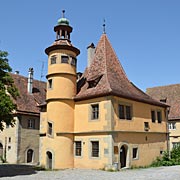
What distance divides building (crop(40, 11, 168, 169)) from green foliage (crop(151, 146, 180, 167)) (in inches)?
23.9

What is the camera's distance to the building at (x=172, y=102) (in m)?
37.1

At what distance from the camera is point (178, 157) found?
27172mm

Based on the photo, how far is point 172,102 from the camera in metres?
39.7

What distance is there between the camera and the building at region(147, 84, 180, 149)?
122ft

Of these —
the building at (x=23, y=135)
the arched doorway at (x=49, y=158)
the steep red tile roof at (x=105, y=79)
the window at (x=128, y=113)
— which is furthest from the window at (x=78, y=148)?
the building at (x=23, y=135)

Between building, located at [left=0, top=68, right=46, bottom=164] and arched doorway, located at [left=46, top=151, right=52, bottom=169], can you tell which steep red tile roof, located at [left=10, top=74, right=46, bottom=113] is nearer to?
building, located at [left=0, top=68, right=46, bottom=164]

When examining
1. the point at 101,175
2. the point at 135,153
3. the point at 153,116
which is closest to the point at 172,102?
the point at 153,116

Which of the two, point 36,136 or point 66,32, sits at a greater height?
point 66,32

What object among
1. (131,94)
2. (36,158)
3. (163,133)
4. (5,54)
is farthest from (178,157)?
(5,54)

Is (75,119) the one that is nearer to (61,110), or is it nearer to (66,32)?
(61,110)

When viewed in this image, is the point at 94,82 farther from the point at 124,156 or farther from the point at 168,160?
the point at 168,160

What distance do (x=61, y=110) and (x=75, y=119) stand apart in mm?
1529

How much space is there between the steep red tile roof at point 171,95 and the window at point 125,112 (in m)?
15.7

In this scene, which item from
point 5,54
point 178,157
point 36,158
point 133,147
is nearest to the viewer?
point 5,54
